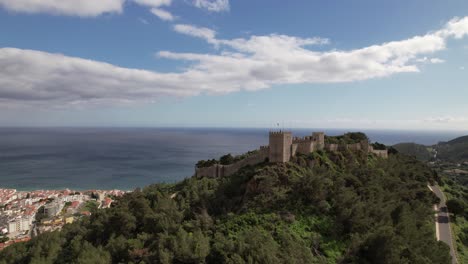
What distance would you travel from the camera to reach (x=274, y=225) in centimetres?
2222

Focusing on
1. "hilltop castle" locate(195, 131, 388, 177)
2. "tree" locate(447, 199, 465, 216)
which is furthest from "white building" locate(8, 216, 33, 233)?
"tree" locate(447, 199, 465, 216)

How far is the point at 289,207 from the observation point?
1006 inches

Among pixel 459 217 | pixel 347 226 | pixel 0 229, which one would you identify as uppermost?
pixel 347 226

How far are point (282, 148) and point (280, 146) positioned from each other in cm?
32

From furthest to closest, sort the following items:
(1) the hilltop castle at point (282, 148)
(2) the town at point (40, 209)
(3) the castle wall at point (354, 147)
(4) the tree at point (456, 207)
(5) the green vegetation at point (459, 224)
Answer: (2) the town at point (40, 209)
(3) the castle wall at point (354, 147)
(1) the hilltop castle at point (282, 148)
(4) the tree at point (456, 207)
(5) the green vegetation at point (459, 224)

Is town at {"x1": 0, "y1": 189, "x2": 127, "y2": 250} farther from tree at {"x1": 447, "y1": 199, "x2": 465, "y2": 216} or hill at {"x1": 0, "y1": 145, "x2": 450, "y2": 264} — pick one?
tree at {"x1": 447, "y1": 199, "x2": 465, "y2": 216}

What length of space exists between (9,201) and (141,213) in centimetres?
5536

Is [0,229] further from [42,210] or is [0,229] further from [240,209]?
[240,209]

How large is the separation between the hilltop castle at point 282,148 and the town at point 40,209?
2434cm

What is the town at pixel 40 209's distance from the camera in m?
50.4

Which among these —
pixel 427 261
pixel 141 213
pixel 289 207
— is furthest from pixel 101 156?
pixel 427 261

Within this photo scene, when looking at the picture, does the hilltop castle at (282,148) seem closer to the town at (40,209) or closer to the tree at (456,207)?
the tree at (456,207)

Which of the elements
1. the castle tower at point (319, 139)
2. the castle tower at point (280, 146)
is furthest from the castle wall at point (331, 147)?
the castle tower at point (280, 146)

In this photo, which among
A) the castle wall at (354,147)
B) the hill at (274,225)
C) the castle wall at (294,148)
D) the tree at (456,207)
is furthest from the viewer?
the castle wall at (354,147)
